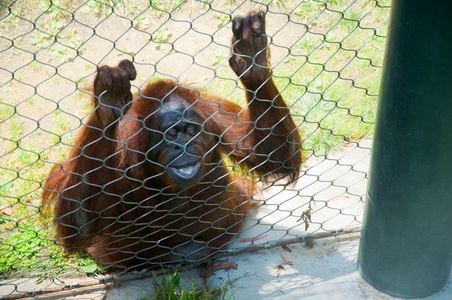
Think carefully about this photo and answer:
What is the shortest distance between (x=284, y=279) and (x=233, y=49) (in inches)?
51.6

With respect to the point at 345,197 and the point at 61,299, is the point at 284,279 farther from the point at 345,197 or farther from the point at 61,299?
the point at 61,299

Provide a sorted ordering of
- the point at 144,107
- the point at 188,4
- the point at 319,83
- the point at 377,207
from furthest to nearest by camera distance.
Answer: the point at 188,4
the point at 319,83
the point at 144,107
the point at 377,207

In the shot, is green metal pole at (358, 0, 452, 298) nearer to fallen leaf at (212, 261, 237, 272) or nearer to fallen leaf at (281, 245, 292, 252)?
fallen leaf at (281, 245, 292, 252)

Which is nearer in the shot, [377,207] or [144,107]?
[377,207]

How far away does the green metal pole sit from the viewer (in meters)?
2.03

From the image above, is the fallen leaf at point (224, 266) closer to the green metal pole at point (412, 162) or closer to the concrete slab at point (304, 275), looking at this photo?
the concrete slab at point (304, 275)

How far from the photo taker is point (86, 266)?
3102mm

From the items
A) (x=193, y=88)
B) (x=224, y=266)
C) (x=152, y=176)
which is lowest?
(x=224, y=266)

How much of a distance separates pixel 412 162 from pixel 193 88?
1.29 m

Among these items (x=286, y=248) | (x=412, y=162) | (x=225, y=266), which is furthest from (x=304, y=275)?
(x=412, y=162)

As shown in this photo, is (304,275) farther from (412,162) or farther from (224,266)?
(412,162)

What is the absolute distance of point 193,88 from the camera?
116 inches

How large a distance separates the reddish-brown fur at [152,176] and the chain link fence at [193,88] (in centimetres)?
17

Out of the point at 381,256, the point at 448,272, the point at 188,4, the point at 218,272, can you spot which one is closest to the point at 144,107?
the point at 218,272
